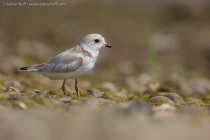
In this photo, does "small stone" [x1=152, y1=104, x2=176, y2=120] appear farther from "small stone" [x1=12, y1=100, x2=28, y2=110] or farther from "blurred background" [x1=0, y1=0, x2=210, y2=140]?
"small stone" [x1=12, y1=100, x2=28, y2=110]

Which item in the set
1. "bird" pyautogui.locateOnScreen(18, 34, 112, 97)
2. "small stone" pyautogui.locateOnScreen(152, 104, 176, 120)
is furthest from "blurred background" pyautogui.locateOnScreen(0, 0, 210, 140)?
"bird" pyautogui.locateOnScreen(18, 34, 112, 97)

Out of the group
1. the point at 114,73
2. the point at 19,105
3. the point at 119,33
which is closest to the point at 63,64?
the point at 19,105

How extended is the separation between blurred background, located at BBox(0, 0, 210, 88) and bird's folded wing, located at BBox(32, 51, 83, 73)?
4328mm

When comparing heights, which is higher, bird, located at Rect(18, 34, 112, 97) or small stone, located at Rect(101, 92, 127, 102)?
bird, located at Rect(18, 34, 112, 97)

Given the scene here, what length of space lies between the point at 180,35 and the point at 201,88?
6.24 m

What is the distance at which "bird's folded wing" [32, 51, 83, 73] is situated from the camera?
5418 millimetres

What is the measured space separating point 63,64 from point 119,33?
31.7ft

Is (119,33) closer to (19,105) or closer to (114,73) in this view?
(114,73)

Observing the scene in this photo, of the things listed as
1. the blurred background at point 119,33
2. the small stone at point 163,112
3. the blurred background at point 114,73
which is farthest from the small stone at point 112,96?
the blurred background at point 119,33

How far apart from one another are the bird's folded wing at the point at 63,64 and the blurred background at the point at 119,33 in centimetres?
433

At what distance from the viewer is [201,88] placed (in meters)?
8.44

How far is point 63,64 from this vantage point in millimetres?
5535

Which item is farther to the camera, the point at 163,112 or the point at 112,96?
the point at 112,96

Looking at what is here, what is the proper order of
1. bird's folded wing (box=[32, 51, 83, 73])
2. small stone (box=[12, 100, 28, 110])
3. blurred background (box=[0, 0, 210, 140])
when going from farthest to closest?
bird's folded wing (box=[32, 51, 83, 73]) → small stone (box=[12, 100, 28, 110]) → blurred background (box=[0, 0, 210, 140])
